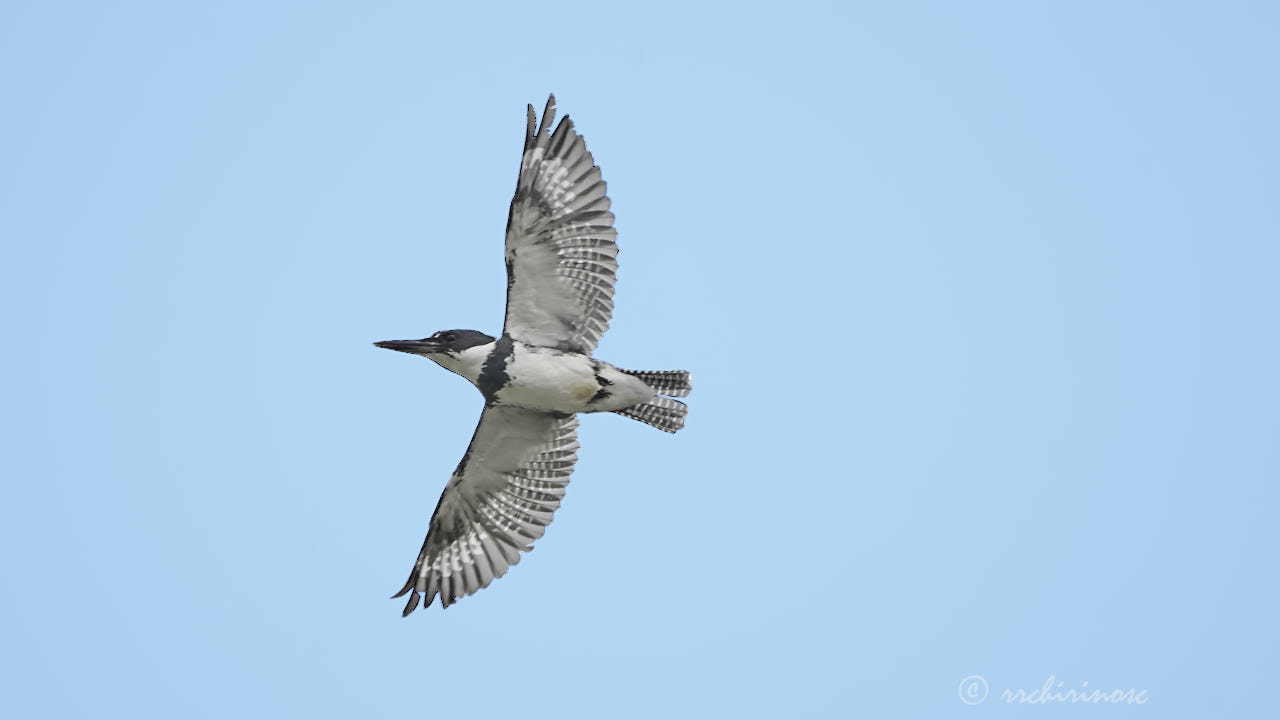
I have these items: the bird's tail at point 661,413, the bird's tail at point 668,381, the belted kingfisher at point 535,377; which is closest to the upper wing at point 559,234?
the belted kingfisher at point 535,377

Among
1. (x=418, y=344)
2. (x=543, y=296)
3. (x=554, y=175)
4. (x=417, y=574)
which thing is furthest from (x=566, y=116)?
(x=417, y=574)

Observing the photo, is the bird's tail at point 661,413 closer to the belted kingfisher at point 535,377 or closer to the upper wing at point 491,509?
the belted kingfisher at point 535,377

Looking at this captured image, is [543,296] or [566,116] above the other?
[566,116]

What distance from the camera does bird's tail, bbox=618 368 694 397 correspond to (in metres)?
11.7

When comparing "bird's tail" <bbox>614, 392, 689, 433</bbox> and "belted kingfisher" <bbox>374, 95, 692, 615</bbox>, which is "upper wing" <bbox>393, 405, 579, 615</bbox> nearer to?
"belted kingfisher" <bbox>374, 95, 692, 615</bbox>

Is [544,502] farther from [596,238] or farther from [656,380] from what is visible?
[596,238]

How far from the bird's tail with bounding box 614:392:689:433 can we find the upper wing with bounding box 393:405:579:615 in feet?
1.72

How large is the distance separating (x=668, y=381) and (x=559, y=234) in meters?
1.57

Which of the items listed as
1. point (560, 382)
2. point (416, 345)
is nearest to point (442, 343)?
point (416, 345)

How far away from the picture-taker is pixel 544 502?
1211 cm

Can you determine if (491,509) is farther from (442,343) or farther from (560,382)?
(442,343)

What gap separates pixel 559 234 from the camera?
11.2m

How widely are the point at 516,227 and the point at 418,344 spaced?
1251 millimetres

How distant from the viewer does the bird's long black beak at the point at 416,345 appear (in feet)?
37.1
